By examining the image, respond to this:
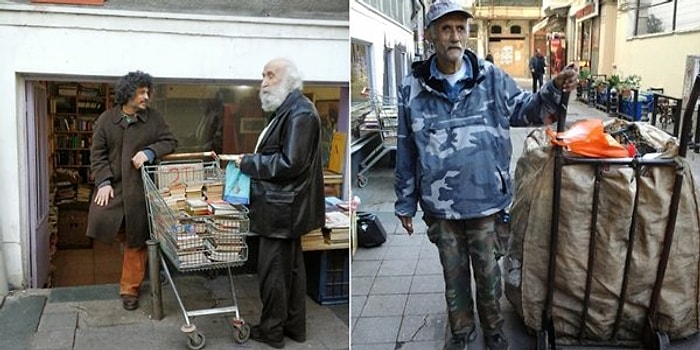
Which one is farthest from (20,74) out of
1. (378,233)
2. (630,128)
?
(630,128)

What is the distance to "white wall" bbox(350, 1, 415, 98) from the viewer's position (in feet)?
5.20

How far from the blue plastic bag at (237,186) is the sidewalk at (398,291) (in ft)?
1.78

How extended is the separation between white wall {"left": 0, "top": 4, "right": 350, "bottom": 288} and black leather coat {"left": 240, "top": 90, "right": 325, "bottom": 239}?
15.8 inches

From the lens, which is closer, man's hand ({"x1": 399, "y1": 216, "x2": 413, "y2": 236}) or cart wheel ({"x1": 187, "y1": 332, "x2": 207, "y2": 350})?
man's hand ({"x1": 399, "y1": 216, "x2": 413, "y2": 236})

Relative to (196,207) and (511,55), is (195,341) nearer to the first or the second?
(196,207)

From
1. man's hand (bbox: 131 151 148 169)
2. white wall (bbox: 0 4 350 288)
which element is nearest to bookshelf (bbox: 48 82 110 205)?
white wall (bbox: 0 4 350 288)

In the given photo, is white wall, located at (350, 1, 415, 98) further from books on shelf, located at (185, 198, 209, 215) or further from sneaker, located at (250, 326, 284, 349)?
sneaker, located at (250, 326, 284, 349)

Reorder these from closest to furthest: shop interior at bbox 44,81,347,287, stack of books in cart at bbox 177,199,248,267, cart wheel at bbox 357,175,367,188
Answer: cart wheel at bbox 357,175,367,188 → stack of books in cart at bbox 177,199,248,267 → shop interior at bbox 44,81,347,287

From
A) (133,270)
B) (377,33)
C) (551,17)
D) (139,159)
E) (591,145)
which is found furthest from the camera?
(133,270)

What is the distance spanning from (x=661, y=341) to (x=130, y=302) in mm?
2135

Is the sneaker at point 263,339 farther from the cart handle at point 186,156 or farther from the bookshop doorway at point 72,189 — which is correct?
the bookshop doorway at point 72,189

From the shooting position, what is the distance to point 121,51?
308 centimetres

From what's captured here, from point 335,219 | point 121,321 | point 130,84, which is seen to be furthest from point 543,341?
point 130,84

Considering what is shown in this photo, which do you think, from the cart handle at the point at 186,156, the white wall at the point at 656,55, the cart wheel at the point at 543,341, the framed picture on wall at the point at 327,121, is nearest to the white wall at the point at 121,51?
the framed picture on wall at the point at 327,121
